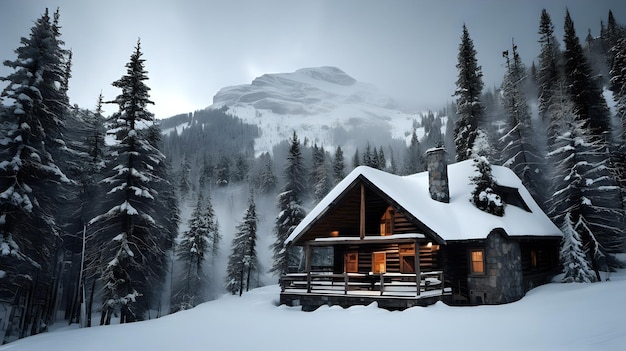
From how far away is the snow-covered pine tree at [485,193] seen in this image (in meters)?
21.0

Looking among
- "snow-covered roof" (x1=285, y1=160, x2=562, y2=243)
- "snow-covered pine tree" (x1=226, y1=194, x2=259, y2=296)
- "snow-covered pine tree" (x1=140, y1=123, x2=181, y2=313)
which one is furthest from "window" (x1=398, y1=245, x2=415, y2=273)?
"snow-covered pine tree" (x1=226, y1=194, x2=259, y2=296)

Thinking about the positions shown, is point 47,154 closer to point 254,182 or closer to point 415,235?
point 415,235

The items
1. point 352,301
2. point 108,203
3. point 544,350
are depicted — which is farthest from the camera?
point 108,203

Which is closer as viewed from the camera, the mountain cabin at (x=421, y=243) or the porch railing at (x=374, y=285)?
the porch railing at (x=374, y=285)

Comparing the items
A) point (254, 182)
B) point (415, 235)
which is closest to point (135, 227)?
point (415, 235)

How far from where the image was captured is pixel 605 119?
103 feet

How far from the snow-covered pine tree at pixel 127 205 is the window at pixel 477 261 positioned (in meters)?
18.1

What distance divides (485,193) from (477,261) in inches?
166

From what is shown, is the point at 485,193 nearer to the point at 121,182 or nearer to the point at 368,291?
the point at 368,291

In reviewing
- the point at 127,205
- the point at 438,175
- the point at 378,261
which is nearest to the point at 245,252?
the point at 127,205

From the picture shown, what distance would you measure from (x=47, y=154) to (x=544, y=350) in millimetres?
23892

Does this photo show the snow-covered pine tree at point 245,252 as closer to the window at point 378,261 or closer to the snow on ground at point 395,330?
the window at point 378,261

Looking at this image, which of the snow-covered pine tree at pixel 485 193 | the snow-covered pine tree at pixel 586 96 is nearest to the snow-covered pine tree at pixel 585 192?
the snow-covered pine tree at pixel 485 193

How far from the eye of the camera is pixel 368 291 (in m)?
18.2
